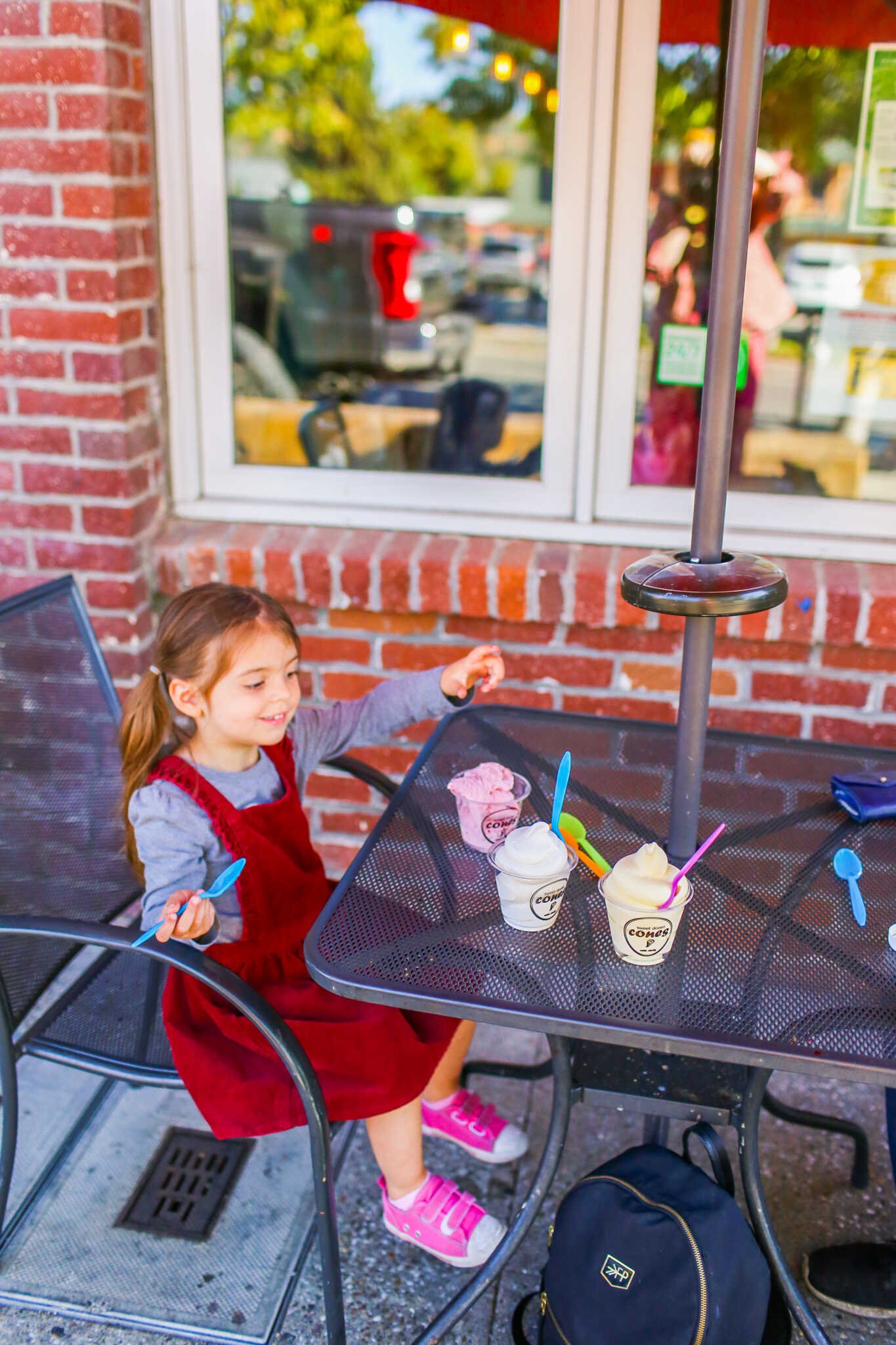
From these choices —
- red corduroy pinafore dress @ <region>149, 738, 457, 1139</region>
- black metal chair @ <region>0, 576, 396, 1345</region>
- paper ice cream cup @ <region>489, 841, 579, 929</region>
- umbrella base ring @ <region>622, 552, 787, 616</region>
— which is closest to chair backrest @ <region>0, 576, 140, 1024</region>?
black metal chair @ <region>0, 576, 396, 1345</region>

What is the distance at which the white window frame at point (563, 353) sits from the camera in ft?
7.57

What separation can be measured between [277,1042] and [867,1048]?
0.72m

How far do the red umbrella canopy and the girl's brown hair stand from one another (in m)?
1.45

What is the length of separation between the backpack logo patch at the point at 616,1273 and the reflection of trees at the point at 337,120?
18.5ft

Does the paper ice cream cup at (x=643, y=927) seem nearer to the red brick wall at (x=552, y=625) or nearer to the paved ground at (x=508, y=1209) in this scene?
the paved ground at (x=508, y=1209)

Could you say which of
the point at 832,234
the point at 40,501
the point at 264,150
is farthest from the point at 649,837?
the point at 264,150

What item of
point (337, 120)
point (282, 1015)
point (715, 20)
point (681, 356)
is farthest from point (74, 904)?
Result: point (337, 120)

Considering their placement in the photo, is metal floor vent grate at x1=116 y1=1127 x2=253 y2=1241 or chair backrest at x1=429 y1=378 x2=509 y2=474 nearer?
metal floor vent grate at x1=116 y1=1127 x2=253 y2=1241

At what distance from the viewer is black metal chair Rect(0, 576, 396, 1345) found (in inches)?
61.0

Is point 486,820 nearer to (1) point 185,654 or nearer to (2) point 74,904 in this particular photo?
(1) point 185,654

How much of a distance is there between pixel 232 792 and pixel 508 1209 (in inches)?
33.8

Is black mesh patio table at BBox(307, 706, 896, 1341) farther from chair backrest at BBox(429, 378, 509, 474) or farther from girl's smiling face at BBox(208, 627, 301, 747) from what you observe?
chair backrest at BBox(429, 378, 509, 474)

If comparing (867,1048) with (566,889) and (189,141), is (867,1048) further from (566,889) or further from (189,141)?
(189,141)

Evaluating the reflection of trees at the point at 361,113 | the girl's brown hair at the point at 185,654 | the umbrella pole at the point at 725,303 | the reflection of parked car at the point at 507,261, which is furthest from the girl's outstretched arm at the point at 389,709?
the reflection of parked car at the point at 507,261
